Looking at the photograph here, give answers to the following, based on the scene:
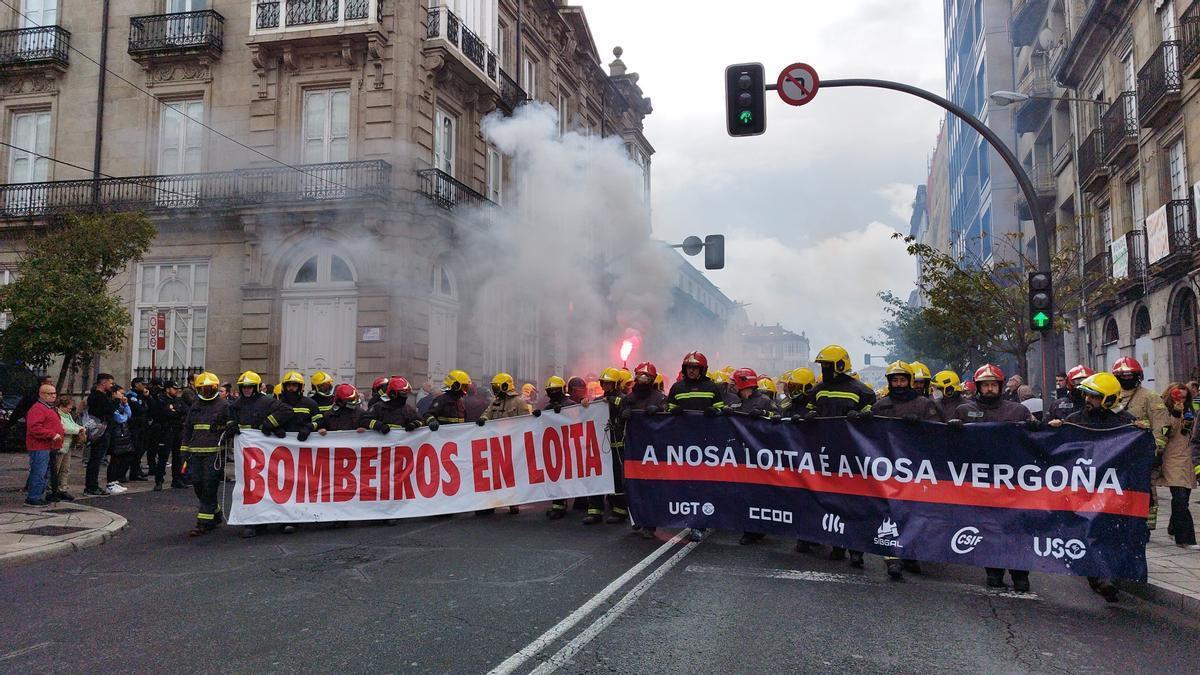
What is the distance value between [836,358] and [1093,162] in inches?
702

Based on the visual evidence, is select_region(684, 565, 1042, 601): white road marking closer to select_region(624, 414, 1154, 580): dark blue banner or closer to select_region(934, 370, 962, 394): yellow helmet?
select_region(624, 414, 1154, 580): dark blue banner

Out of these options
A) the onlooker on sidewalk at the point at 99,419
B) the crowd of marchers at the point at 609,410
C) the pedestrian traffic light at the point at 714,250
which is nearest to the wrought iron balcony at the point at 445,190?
the pedestrian traffic light at the point at 714,250

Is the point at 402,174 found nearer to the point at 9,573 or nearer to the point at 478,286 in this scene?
the point at 478,286

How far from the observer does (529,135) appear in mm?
23141

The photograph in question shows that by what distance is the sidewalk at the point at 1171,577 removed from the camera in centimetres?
539

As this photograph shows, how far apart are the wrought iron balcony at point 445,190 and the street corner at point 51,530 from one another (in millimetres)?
10533

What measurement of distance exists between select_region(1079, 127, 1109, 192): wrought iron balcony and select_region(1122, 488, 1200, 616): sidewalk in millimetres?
15568

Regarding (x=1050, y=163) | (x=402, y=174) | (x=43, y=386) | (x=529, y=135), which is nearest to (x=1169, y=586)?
(x=43, y=386)

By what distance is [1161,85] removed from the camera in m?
16.2

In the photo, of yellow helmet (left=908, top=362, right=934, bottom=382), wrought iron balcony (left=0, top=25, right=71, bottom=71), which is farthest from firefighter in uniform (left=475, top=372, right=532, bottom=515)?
wrought iron balcony (left=0, top=25, right=71, bottom=71)

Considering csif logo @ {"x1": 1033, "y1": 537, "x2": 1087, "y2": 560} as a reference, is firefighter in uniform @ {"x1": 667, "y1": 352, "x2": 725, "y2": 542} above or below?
above

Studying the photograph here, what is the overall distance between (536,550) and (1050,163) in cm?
2745

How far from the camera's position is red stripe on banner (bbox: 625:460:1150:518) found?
18.0 ft

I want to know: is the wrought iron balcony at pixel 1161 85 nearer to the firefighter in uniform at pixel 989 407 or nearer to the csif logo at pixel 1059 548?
the firefighter in uniform at pixel 989 407
